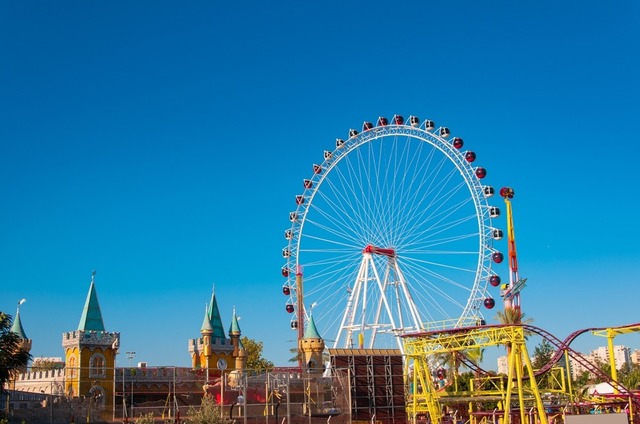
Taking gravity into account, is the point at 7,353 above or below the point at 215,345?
below

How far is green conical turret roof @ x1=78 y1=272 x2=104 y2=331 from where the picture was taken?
5987 centimetres

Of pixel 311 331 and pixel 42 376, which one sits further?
pixel 311 331

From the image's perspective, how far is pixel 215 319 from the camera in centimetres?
7431

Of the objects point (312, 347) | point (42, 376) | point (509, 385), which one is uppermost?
point (312, 347)

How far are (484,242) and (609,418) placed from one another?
74.2 ft

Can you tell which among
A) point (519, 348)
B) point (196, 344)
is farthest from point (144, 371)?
point (519, 348)

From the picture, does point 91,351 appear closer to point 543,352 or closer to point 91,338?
point 91,338

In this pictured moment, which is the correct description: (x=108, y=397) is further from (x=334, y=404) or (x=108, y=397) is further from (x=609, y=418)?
(x=609, y=418)

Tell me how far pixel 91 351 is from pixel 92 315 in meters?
3.03

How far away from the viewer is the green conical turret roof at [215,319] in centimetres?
7344

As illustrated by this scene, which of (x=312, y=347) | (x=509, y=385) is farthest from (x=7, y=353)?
(x=312, y=347)

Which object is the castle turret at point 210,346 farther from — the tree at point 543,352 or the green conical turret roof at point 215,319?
the tree at point 543,352

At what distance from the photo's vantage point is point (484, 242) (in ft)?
188

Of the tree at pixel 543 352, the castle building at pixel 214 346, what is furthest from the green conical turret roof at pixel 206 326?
the tree at pixel 543 352
